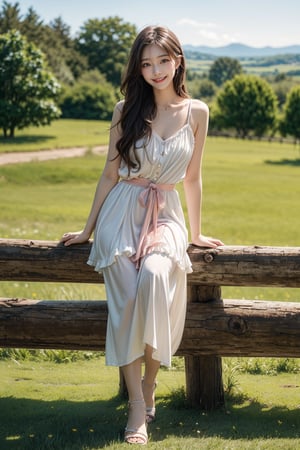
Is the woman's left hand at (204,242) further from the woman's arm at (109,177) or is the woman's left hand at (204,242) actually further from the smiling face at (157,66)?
the smiling face at (157,66)

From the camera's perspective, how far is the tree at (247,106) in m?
73.0

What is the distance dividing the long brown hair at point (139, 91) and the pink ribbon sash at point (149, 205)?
13 centimetres

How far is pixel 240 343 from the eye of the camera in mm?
4605

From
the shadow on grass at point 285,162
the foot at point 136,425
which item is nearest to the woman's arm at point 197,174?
the foot at point 136,425

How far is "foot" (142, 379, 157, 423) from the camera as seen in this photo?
4.50 m

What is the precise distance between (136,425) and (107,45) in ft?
320

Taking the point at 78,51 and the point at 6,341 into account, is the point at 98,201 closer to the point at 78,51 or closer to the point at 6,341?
the point at 6,341

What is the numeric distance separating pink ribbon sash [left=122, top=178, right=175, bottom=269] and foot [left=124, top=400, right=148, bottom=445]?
30.8 inches

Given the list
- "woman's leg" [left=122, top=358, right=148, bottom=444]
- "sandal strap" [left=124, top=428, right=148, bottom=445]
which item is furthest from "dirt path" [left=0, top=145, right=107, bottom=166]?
"sandal strap" [left=124, top=428, right=148, bottom=445]

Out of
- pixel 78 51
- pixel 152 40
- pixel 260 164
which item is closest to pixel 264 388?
pixel 152 40

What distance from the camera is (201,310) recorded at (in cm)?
465

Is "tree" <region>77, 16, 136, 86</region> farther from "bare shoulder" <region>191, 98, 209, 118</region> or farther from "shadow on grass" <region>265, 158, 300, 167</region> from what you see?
"bare shoulder" <region>191, 98, 209, 118</region>

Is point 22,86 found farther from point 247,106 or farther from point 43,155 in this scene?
point 247,106

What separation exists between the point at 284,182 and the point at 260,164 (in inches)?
299
